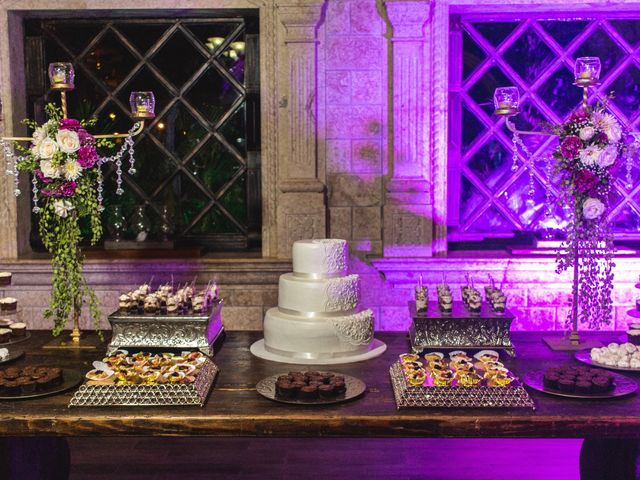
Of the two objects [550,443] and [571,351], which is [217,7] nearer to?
[571,351]

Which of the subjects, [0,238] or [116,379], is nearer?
[116,379]

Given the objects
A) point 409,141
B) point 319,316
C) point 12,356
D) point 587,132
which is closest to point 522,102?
point 409,141

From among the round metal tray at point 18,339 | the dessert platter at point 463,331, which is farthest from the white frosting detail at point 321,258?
the round metal tray at point 18,339

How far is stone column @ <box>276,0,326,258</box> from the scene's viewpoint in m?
4.61

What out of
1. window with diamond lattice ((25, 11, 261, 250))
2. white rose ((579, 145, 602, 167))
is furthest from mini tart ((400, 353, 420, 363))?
window with diamond lattice ((25, 11, 261, 250))

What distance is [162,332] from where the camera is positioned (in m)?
3.24

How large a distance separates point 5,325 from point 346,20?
257 cm

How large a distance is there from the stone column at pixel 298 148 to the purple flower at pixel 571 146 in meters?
1.73

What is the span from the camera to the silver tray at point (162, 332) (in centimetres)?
323

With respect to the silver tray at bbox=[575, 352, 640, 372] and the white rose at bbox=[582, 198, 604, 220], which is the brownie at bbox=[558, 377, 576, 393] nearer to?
the silver tray at bbox=[575, 352, 640, 372]

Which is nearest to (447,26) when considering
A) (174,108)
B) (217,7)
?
(217,7)

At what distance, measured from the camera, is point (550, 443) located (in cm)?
429

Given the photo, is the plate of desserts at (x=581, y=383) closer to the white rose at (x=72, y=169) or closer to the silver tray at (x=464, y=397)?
the silver tray at (x=464, y=397)

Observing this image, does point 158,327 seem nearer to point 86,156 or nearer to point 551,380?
point 86,156
